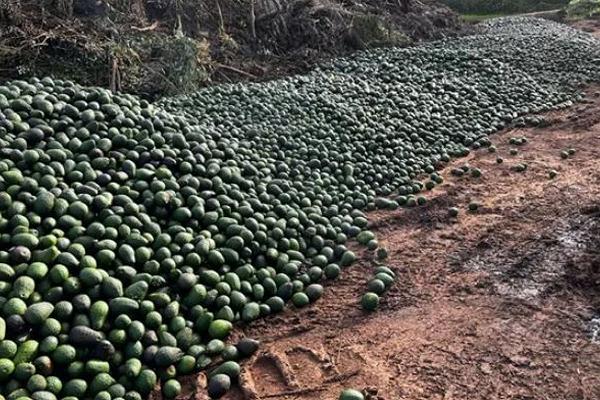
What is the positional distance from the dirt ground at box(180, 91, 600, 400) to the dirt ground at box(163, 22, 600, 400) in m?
0.01

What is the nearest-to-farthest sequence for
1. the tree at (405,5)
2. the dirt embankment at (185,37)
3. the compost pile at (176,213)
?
1. the compost pile at (176,213)
2. the dirt embankment at (185,37)
3. the tree at (405,5)

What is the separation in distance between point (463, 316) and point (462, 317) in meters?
0.02

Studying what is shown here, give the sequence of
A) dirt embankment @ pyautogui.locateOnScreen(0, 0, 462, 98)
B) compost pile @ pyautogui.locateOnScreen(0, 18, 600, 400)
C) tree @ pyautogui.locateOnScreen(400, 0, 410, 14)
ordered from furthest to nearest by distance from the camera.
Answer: tree @ pyautogui.locateOnScreen(400, 0, 410, 14)
dirt embankment @ pyautogui.locateOnScreen(0, 0, 462, 98)
compost pile @ pyautogui.locateOnScreen(0, 18, 600, 400)

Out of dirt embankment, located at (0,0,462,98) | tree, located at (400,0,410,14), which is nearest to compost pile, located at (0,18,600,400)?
dirt embankment, located at (0,0,462,98)

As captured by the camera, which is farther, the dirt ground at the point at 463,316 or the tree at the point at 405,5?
the tree at the point at 405,5

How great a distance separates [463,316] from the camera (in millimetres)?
5004

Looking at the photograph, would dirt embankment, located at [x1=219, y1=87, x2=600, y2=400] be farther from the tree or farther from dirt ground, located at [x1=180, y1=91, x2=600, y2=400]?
the tree

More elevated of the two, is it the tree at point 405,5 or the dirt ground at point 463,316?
the tree at point 405,5

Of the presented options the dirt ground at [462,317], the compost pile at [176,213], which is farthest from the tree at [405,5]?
the dirt ground at [462,317]

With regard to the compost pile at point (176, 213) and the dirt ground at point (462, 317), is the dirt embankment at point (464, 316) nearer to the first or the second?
A: the dirt ground at point (462, 317)

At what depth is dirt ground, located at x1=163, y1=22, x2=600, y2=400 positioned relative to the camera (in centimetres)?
427

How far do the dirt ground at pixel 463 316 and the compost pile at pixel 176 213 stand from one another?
244 millimetres

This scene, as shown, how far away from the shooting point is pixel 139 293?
4.58m

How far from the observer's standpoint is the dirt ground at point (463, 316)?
4273mm
